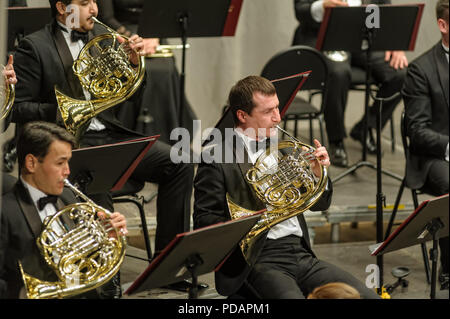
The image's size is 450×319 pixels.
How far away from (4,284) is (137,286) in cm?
47

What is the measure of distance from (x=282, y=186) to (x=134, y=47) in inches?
43.1

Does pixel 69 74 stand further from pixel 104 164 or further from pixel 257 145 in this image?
pixel 257 145

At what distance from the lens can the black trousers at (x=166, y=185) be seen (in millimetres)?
4199

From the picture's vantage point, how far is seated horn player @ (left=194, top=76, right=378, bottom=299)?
10.8 feet

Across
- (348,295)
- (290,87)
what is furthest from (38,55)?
(348,295)

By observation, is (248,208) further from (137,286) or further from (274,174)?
(137,286)

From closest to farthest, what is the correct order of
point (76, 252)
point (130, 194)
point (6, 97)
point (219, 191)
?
Result: point (76, 252) → point (219, 191) → point (6, 97) → point (130, 194)

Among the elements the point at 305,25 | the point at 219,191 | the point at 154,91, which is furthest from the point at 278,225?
the point at 305,25

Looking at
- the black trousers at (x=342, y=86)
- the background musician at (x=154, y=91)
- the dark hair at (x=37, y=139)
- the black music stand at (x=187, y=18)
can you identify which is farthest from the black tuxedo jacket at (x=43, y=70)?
the black trousers at (x=342, y=86)

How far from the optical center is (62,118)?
151 inches

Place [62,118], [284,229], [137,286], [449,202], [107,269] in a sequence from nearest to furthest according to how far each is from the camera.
Answer: 1. [137,286]
2. [107,269]
3. [449,202]
4. [284,229]
5. [62,118]

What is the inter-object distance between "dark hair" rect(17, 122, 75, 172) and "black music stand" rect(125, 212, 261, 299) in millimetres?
616

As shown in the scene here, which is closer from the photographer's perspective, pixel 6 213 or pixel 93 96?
pixel 6 213

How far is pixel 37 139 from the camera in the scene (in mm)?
2988
